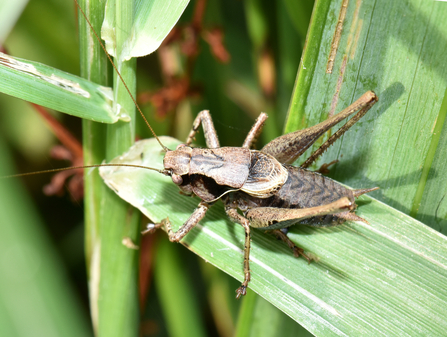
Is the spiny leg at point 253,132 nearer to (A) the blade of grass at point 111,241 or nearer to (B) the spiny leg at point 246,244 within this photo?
(B) the spiny leg at point 246,244

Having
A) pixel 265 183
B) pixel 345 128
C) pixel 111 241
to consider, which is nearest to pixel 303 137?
pixel 345 128

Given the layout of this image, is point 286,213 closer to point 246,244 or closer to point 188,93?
point 246,244

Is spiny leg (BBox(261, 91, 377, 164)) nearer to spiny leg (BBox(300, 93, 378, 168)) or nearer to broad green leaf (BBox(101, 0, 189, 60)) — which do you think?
spiny leg (BBox(300, 93, 378, 168))

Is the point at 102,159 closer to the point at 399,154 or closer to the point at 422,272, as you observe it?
the point at 399,154

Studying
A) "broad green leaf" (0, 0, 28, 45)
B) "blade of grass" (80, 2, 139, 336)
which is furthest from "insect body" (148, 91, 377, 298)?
"broad green leaf" (0, 0, 28, 45)

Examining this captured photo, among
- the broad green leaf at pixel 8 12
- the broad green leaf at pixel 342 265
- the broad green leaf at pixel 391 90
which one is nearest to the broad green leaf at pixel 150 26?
the broad green leaf at pixel 8 12

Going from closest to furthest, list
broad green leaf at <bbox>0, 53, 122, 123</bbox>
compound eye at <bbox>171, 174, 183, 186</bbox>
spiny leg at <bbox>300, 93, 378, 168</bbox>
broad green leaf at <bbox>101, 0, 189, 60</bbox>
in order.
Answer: broad green leaf at <bbox>0, 53, 122, 123</bbox> < broad green leaf at <bbox>101, 0, 189, 60</bbox> < spiny leg at <bbox>300, 93, 378, 168</bbox> < compound eye at <bbox>171, 174, 183, 186</bbox>

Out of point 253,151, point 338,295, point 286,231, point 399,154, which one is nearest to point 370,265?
point 338,295
